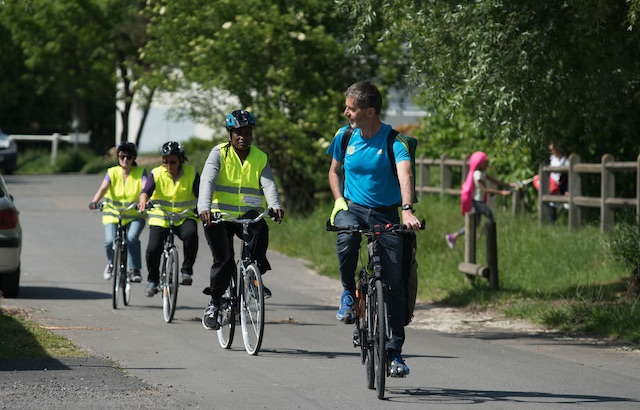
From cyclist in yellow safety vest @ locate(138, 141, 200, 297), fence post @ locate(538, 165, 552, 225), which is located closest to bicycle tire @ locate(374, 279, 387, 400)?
cyclist in yellow safety vest @ locate(138, 141, 200, 297)

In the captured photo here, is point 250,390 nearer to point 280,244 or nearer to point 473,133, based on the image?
point 280,244

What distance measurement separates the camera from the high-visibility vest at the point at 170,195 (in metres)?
13.1

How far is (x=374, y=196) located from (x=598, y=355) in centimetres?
311

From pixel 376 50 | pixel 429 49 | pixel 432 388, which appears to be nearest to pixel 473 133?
pixel 376 50

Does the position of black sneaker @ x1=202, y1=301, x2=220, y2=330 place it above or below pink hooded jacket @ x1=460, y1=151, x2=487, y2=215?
below

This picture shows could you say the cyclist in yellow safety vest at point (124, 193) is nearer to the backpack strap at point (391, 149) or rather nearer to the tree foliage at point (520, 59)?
the tree foliage at point (520, 59)

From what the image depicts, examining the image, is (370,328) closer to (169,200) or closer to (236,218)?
(236,218)

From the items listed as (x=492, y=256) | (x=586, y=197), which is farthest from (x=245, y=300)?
(x=586, y=197)

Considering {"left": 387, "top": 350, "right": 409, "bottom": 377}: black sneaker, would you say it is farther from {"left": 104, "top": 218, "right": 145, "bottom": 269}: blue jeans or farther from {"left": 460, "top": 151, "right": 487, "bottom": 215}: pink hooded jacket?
{"left": 460, "top": 151, "right": 487, "bottom": 215}: pink hooded jacket

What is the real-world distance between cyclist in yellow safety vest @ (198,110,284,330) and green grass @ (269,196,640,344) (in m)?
3.44

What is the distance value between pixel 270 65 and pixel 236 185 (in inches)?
497

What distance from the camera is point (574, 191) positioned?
18.7 metres

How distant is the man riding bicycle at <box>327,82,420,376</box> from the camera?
337 inches

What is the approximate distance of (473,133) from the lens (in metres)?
23.2
